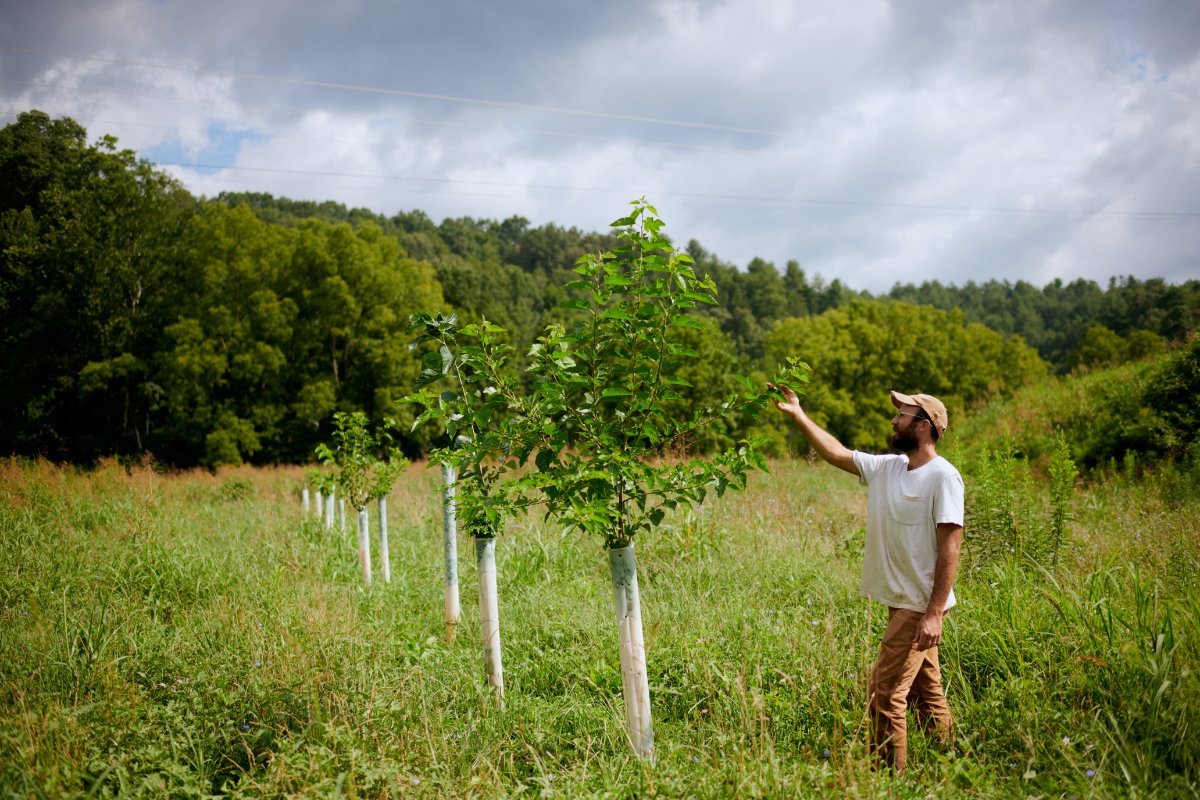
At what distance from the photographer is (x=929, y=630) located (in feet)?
10.0

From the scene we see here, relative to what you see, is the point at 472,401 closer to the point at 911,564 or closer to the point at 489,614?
the point at 489,614

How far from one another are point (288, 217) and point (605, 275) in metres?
50.8

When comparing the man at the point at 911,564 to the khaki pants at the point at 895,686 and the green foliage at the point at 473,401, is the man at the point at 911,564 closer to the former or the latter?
the khaki pants at the point at 895,686

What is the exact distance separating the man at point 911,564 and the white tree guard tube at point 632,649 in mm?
1086

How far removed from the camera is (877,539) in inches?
132

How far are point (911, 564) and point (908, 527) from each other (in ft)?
0.59

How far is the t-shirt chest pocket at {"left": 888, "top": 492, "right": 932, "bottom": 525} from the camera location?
10.4 feet

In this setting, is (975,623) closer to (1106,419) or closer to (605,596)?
(605,596)

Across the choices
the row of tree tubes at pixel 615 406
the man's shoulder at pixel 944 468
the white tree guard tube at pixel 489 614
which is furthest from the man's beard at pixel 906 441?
the white tree guard tube at pixel 489 614

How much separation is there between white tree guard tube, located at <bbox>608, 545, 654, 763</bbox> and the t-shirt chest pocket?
140 centimetres

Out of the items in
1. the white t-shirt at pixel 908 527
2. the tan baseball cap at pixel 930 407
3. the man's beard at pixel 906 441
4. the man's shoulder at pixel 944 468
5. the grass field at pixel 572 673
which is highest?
the tan baseball cap at pixel 930 407

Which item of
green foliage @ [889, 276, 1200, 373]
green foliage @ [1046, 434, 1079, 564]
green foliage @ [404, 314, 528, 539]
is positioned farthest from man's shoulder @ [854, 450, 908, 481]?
green foliage @ [889, 276, 1200, 373]

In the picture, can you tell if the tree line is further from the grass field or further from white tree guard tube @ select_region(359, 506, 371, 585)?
the grass field

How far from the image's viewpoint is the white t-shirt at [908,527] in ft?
10.3
